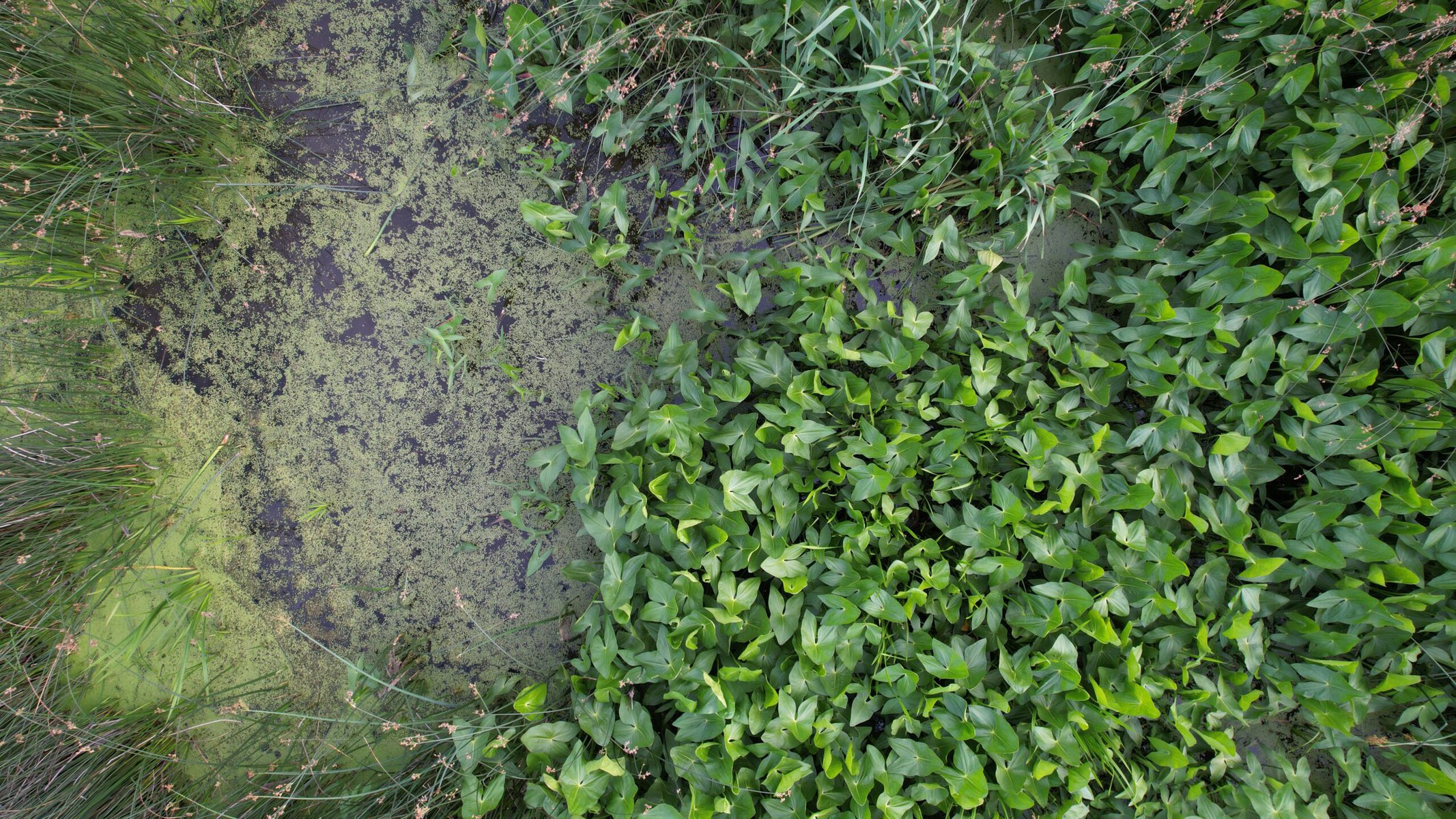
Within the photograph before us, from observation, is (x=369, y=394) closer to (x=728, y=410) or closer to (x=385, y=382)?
(x=385, y=382)

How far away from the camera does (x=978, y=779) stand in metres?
1.20

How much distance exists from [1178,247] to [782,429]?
37.6 inches

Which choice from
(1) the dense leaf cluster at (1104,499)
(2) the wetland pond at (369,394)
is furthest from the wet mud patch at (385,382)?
(1) the dense leaf cluster at (1104,499)

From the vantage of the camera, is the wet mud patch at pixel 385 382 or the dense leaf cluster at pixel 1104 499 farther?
the wet mud patch at pixel 385 382

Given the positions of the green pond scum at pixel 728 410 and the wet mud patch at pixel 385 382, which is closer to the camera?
the green pond scum at pixel 728 410

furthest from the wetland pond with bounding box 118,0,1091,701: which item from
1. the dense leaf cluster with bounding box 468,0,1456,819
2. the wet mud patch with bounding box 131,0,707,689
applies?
the dense leaf cluster with bounding box 468,0,1456,819

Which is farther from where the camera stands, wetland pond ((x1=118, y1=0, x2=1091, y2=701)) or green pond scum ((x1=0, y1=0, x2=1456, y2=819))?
wetland pond ((x1=118, y1=0, x2=1091, y2=701))

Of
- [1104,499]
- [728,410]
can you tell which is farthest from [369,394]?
[1104,499]

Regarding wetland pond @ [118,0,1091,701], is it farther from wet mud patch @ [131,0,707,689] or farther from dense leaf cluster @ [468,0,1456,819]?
dense leaf cluster @ [468,0,1456,819]

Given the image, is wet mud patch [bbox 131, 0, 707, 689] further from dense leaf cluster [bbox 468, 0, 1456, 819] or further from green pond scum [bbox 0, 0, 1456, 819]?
dense leaf cluster [bbox 468, 0, 1456, 819]

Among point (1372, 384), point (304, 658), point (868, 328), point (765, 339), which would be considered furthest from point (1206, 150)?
point (304, 658)

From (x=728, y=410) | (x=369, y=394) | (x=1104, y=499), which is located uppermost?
(x=369, y=394)

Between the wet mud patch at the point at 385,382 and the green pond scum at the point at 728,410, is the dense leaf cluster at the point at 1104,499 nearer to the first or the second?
the green pond scum at the point at 728,410

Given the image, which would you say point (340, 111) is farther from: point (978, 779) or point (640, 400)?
point (978, 779)
